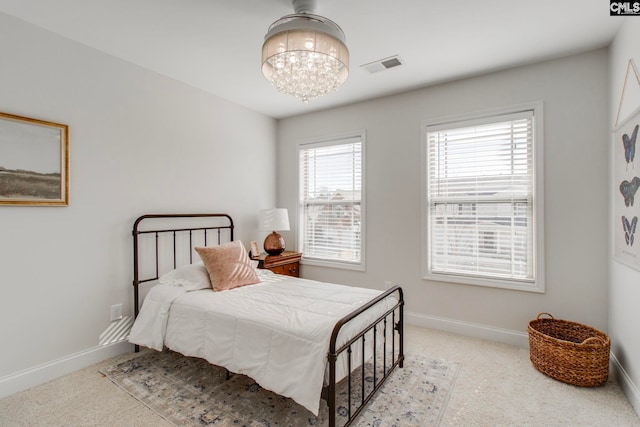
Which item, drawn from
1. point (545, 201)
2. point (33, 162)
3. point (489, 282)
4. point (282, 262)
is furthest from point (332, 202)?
point (33, 162)

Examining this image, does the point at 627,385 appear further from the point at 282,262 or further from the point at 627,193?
the point at 282,262

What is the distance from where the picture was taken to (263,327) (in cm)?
193

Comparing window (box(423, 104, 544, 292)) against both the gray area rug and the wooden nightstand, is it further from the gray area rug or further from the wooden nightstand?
the wooden nightstand

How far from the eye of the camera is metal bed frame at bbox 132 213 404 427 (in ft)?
5.63

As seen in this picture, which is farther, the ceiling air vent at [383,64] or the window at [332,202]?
the window at [332,202]

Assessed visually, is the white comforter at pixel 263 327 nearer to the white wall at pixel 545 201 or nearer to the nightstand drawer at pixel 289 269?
the nightstand drawer at pixel 289 269

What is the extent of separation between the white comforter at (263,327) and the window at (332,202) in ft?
3.90

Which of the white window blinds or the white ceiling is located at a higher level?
the white ceiling

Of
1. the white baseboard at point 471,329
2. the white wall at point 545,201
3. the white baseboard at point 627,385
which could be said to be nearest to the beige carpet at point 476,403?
the white baseboard at point 627,385

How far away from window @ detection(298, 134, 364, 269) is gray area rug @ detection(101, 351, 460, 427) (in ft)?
5.40

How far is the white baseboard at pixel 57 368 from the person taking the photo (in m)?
2.15

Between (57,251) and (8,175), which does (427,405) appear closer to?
(57,251)

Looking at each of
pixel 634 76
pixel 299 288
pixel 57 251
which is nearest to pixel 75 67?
pixel 57 251

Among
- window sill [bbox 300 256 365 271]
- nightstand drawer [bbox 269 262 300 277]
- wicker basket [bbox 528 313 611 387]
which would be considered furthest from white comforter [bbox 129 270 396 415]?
wicker basket [bbox 528 313 611 387]
